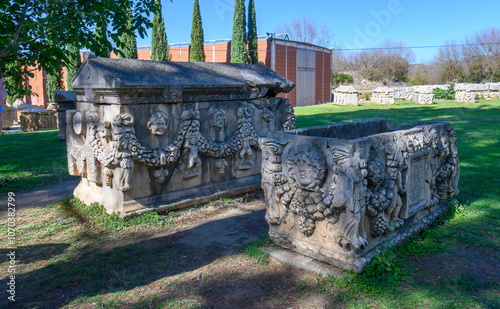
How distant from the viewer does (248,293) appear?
123 inches

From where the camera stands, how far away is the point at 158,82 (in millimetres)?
4699

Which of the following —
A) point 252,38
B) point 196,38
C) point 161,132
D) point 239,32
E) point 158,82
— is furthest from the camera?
point 252,38

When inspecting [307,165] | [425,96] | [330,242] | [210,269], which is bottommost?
[210,269]

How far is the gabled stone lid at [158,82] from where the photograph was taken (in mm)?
4492

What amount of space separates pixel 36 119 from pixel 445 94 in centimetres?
2102

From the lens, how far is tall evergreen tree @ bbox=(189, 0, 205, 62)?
21969mm

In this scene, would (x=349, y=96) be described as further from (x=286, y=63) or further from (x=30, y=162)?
(x=30, y=162)

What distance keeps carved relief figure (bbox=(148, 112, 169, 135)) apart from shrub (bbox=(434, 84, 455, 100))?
2144 cm

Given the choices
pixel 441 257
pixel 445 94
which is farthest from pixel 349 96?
pixel 441 257

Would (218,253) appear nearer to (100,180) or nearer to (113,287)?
(113,287)

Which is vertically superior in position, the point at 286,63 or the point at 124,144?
the point at 286,63

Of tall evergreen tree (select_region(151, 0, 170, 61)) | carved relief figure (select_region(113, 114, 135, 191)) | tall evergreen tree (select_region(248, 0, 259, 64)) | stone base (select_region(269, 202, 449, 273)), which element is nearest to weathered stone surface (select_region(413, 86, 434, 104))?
tall evergreen tree (select_region(248, 0, 259, 64))

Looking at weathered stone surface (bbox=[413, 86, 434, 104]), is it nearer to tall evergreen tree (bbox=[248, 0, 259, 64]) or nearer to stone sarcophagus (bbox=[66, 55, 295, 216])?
tall evergreen tree (bbox=[248, 0, 259, 64])

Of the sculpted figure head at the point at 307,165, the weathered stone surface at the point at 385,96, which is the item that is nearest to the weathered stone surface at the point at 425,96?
the weathered stone surface at the point at 385,96
